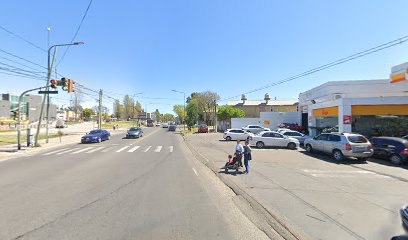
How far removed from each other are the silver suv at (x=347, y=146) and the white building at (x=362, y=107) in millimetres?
6834

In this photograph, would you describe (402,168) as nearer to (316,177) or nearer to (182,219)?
(316,177)

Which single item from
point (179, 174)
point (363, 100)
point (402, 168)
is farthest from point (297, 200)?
point (363, 100)

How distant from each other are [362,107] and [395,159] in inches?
357

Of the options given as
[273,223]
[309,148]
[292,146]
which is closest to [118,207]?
[273,223]

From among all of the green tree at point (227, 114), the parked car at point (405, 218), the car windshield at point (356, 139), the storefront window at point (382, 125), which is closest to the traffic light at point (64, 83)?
the car windshield at point (356, 139)

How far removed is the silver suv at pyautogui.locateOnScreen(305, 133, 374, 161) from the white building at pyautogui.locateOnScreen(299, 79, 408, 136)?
22.4 feet

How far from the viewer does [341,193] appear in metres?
8.46

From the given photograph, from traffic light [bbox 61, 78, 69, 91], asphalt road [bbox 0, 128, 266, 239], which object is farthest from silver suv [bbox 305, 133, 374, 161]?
traffic light [bbox 61, 78, 69, 91]

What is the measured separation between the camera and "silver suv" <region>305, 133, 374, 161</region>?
15.1 m

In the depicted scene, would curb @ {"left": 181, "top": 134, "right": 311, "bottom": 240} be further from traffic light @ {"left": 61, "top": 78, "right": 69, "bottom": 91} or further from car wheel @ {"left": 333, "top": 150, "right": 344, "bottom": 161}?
traffic light @ {"left": 61, "top": 78, "right": 69, "bottom": 91}

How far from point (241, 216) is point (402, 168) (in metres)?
12.2

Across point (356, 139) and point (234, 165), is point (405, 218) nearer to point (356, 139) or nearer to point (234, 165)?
point (234, 165)

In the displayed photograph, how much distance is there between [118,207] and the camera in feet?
21.5

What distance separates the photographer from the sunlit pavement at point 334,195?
560 cm
